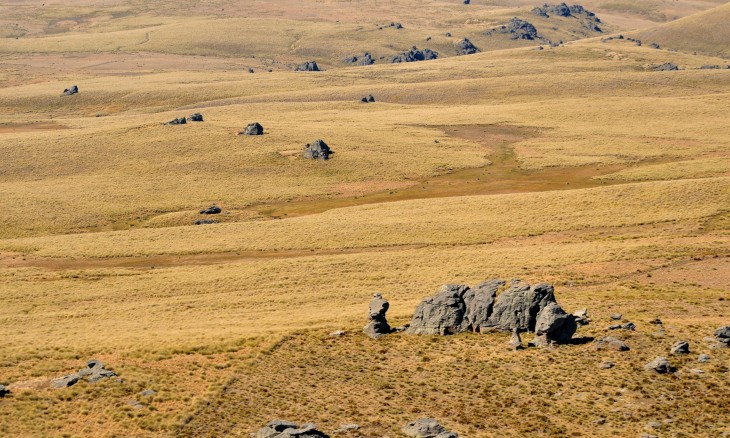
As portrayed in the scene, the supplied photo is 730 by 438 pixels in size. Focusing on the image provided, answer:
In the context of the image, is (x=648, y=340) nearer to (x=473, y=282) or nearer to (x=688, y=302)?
(x=688, y=302)

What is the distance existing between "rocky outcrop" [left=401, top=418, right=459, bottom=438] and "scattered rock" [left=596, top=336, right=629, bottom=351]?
12.8 meters

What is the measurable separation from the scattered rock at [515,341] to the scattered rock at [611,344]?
13.7 feet

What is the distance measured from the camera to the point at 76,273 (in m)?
73.7

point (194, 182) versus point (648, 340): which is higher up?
point (648, 340)

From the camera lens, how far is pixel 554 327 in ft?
146

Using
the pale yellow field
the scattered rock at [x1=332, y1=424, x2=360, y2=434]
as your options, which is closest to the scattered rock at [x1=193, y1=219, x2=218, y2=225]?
the pale yellow field

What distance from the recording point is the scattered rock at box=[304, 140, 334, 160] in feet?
422

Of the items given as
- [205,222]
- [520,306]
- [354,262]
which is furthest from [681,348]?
[205,222]

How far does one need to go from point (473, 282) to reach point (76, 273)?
1448 inches

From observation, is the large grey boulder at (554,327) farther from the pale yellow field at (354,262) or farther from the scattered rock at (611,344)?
the scattered rock at (611,344)

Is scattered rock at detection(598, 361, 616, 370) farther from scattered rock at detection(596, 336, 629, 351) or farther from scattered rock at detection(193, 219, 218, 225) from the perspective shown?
scattered rock at detection(193, 219, 218, 225)

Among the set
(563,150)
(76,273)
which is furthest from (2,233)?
(563,150)

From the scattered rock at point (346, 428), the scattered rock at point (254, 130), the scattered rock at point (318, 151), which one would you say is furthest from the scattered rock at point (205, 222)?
the scattered rock at point (346, 428)

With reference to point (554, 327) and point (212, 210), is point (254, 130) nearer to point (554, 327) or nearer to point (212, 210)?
point (212, 210)
